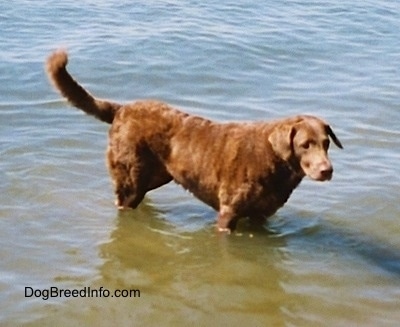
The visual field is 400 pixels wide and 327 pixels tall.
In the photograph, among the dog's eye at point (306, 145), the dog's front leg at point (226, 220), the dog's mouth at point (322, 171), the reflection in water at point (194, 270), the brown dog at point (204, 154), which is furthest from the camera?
the dog's front leg at point (226, 220)

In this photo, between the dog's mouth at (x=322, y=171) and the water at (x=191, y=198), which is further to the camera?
the dog's mouth at (x=322, y=171)

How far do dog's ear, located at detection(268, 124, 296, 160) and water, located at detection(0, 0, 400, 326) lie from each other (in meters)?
0.78

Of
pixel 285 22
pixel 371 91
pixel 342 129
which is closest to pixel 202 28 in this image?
pixel 285 22

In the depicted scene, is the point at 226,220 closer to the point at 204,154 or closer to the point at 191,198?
the point at 204,154

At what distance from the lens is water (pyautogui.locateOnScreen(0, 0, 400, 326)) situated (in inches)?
227

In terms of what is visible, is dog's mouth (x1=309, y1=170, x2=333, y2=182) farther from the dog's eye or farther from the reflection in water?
the reflection in water

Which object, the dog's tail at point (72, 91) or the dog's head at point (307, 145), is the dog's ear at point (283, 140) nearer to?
the dog's head at point (307, 145)

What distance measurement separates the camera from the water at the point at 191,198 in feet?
18.9

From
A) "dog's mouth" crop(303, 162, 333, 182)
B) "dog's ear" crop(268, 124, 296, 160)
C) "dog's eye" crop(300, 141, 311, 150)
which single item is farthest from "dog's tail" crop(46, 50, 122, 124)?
"dog's mouth" crop(303, 162, 333, 182)

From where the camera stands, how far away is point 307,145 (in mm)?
6223

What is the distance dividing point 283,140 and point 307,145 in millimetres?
198

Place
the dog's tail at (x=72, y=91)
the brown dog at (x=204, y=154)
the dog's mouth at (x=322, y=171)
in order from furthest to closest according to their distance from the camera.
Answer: the dog's tail at (x=72, y=91) < the brown dog at (x=204, y=154) < the dog's mouth at (x=322, y=171)

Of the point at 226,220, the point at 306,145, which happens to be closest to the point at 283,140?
the point at 306,145

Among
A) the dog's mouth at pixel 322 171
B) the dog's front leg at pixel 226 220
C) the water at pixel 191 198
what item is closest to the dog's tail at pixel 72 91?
the water at pixel 191 198
